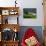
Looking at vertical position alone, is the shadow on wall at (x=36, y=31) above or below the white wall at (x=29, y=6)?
below

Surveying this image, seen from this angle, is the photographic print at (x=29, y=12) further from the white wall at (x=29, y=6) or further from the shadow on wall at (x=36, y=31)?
the shadow on wall at (x=36, y=31)

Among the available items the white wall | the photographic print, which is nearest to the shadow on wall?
the white wall

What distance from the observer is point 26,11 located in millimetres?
5145

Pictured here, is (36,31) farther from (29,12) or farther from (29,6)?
(29,6)

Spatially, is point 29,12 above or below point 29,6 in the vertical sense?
below

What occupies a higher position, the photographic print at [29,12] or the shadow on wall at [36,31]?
the photographic print at [29,12]

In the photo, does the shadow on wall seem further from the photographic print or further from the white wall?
the photographic print

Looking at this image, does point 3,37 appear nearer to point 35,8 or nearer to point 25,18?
point 25,18

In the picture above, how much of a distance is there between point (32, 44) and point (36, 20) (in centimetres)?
86

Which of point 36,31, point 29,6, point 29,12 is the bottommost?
point 36,31

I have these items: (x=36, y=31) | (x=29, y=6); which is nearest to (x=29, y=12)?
(x=29, y=6)

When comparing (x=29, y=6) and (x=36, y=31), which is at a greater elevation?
(x=29, y=6)

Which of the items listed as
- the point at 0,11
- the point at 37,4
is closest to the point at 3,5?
the point at 0,11

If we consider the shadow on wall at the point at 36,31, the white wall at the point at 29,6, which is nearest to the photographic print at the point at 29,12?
the white wall at the point at 29,6
